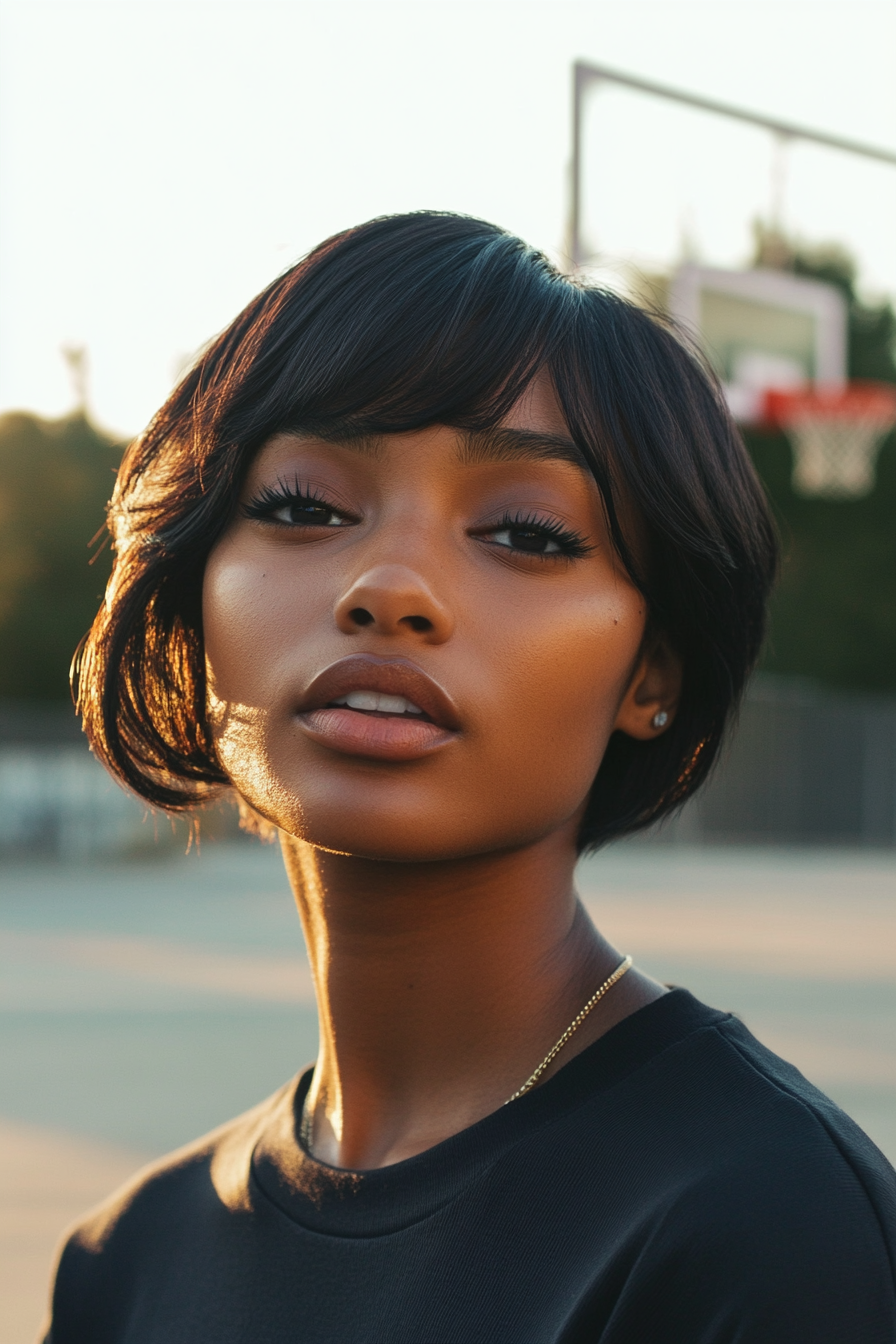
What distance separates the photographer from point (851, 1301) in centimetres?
128

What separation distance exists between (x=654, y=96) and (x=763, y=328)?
5625mm

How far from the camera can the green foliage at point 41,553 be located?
1185 inches

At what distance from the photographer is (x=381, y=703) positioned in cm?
152

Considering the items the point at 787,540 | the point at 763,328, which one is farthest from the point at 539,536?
the point at 787,540

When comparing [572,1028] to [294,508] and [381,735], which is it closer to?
[381,735]

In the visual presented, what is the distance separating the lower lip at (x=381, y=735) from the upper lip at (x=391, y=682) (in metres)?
0.01

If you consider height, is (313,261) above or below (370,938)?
above

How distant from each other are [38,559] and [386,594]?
1176 inches

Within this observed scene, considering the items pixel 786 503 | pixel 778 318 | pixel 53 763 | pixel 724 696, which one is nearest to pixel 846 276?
pixel 786 503

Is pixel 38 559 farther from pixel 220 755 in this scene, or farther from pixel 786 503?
pixel 220 755

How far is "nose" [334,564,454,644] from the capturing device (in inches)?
59.6

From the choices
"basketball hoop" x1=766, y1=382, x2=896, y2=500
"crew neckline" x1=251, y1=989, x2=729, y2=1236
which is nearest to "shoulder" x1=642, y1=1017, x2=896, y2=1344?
"crew neckline" x1=251, y1=989, x2=729, y2=1236

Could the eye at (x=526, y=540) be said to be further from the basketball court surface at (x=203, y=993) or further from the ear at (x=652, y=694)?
the basketball court surface at (x=203, y=993)

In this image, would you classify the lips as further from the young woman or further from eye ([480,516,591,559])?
eye ([480,516,591,559])
